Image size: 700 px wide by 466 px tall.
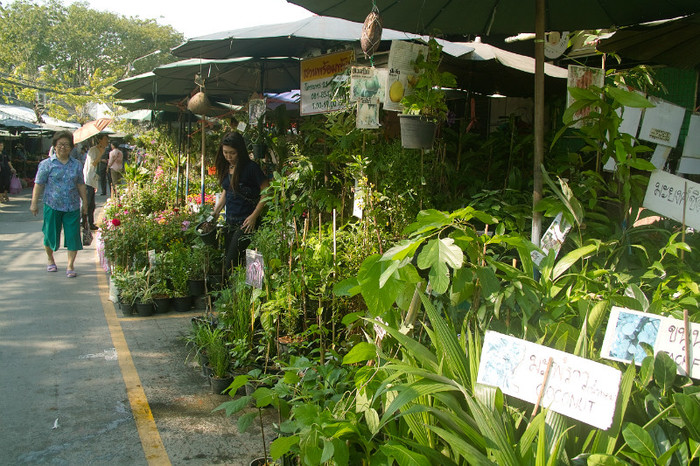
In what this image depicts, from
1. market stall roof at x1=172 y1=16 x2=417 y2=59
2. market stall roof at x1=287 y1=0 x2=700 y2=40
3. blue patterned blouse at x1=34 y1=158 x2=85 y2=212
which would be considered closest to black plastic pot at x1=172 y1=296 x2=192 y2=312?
blue patterned blouse at x1=34 y1=158 x2=85 y2=212

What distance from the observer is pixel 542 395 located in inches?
75.5

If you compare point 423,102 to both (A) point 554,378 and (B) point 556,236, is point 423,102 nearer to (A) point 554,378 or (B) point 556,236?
(B) point 556,236

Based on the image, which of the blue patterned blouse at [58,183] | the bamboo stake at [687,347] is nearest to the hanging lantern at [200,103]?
the blue patterned blouse at [58,183]

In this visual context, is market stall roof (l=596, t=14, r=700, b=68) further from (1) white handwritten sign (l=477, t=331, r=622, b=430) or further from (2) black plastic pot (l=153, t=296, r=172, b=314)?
(2) black plastic pot (l=153, t=296, r=172, b=314)

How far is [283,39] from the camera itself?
211 inches

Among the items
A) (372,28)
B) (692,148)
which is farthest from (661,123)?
(372,28)

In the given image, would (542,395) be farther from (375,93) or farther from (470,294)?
(375,93)

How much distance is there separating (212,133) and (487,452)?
1082 centimetres

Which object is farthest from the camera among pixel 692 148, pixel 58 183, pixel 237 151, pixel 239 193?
pixel 58 183

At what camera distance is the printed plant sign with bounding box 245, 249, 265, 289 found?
175 inches

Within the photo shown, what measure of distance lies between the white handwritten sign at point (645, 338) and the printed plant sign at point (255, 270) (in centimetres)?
293

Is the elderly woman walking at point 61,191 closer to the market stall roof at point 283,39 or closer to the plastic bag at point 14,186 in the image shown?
the market stall roof at point 283,39

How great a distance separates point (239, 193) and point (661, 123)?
3839mm

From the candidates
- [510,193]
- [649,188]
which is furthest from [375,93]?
[649,188]
